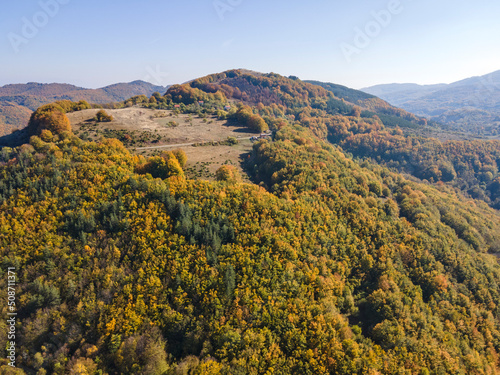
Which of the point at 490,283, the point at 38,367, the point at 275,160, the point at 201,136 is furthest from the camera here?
the point at 201,136

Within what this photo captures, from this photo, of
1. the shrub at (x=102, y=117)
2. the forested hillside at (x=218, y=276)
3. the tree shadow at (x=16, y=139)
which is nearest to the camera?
the forested hillside at (x=218, y=276)

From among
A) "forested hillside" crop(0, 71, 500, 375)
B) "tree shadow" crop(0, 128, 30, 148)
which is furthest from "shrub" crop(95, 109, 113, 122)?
"tree shadow" crop(0, 128, 30, 148)

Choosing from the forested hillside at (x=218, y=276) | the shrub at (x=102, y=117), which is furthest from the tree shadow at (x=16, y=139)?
the shrub at (x=102, y=117)

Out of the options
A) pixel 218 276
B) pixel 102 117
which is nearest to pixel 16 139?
pixel 102 117

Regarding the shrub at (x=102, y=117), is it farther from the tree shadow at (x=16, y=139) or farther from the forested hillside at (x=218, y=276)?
the tree shadow at (x=16, y=139)

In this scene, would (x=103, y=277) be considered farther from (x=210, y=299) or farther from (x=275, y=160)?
(x=275, y=160)

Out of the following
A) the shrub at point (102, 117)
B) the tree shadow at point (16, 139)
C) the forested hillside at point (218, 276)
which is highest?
the shrub at point (102, 117)

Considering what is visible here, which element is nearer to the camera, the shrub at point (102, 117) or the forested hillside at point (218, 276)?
the forested hillside at point (218, 276)

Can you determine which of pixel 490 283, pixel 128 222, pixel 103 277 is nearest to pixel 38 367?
pixel 103 277
